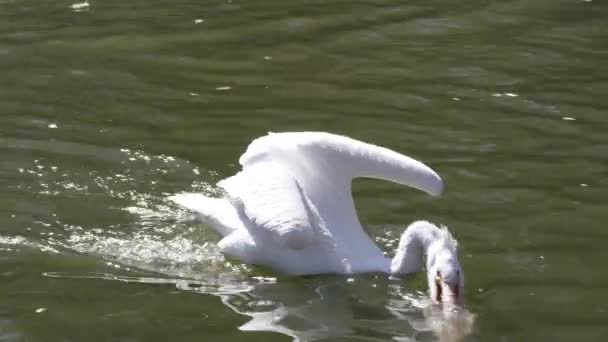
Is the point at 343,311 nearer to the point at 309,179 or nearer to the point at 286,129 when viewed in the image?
the point at 309,179

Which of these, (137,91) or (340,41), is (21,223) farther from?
(340,41)

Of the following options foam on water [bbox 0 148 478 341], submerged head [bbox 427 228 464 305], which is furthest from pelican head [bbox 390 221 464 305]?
foam on water [bbox 0 148 478 341]

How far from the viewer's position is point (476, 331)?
6047 mm

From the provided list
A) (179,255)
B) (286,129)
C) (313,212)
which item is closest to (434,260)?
(313,212)

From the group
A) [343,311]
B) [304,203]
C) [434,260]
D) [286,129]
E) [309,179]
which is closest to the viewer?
[343,311]

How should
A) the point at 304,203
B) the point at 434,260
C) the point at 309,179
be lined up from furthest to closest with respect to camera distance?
the point at 309,179 → the point at 304,203 → the point at 434,260

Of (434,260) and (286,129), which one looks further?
(286,129)

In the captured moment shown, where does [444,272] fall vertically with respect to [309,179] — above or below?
below

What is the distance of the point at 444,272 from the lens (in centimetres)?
638

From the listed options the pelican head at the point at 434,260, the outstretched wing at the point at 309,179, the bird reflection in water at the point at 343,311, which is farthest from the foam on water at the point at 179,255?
the outstretched wing at the point at 309,179

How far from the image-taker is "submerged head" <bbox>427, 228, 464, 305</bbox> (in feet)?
20.8

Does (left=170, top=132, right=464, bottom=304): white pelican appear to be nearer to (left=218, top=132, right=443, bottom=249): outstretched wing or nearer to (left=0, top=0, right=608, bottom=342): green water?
(left=218, top=132, right=443, bottom=249): outstretched wing

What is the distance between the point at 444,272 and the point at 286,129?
3062mm

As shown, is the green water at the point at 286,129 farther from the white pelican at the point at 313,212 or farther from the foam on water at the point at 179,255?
the white pelican at the point at 313,212
